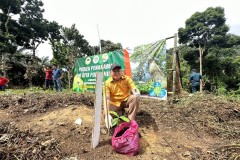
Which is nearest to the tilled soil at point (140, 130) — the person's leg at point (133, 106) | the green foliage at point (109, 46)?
the person's leg at point (133, 106)

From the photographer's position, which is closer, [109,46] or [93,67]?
[93,67]

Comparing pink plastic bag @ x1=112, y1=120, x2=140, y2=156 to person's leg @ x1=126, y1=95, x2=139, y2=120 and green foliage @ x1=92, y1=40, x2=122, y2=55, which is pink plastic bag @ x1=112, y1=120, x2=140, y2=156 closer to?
person's leg @ x1=126, y1=95, x2=139, y2=120

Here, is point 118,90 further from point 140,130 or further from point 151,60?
point 151,60

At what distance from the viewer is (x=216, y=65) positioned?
21703mm

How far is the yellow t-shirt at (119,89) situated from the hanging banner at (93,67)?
285 cm

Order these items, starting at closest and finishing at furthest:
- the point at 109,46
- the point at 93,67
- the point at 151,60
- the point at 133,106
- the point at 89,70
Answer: the point at 133,106 < the point at 151,60 < the point at 93,67 < the point at 89,70 < the point at 109,46

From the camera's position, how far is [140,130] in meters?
4.04

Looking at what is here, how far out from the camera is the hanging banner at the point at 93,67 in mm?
7082

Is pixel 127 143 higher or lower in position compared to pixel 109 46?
lower

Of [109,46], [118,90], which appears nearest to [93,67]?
[118,90]

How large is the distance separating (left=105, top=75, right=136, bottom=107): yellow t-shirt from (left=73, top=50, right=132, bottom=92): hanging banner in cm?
285

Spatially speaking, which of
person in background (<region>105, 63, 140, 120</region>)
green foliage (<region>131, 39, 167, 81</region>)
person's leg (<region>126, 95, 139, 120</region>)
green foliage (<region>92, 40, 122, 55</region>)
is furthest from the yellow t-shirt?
green foliage (<region>92, 40, 122, 55</region>)

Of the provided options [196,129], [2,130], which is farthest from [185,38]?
[2,130]

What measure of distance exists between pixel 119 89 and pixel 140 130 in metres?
0.81
